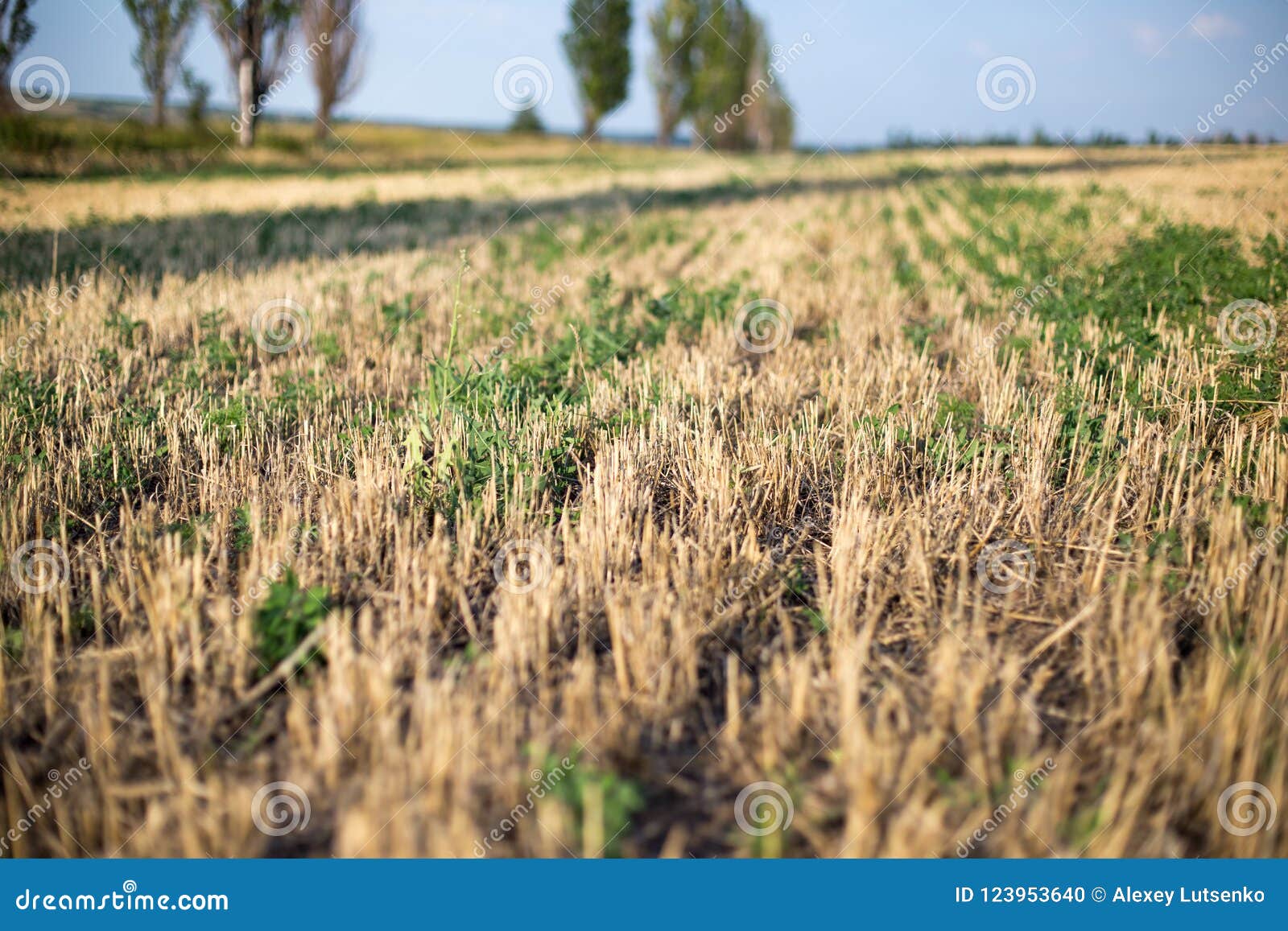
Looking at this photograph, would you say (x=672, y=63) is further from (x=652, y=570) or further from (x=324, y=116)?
(x=652, y=570)

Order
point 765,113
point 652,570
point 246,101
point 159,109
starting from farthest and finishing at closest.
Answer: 1. point 765,113
2. point 159,109
3. point 246,101
4. point 652,570

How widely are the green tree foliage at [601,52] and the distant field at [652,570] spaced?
4477cm

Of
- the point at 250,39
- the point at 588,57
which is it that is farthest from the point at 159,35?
the point at 588,57

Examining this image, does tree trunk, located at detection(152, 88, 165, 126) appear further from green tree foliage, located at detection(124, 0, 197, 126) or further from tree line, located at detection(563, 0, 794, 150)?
tree line, located at detection(563, 0, 794, 150)

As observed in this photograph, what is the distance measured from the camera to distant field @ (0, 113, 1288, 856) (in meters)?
2.21

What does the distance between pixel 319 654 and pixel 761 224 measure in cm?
1230

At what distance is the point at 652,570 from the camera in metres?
3.25

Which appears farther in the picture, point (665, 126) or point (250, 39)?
point (665, 126)

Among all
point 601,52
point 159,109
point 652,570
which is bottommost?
point 652,570

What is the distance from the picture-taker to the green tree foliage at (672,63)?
163 ft

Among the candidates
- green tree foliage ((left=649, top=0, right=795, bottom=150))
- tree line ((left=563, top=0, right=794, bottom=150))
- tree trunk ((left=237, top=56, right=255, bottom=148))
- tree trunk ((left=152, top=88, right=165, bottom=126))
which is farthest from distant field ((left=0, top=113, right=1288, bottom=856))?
green tree foliage ((left=649, top=0, right=795, bottom=150))

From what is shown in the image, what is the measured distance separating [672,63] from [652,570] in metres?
54.7

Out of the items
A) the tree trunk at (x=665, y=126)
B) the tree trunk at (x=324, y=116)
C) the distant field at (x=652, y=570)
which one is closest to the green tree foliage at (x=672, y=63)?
the tree trunk at (x=665, y=126)

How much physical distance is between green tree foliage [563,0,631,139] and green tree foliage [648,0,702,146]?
339cm
